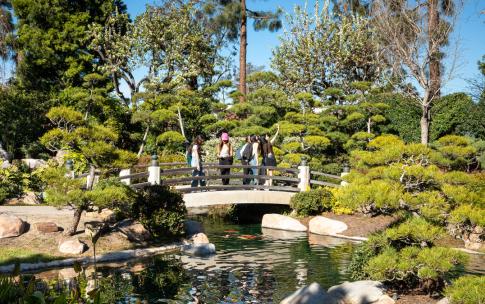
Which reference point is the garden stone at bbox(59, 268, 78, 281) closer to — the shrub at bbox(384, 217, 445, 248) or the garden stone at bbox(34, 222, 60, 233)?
the garden stone at bbox(34, 222, 60, 233)

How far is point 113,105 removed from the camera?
2612cm

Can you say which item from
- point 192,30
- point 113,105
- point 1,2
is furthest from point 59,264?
point 1,2

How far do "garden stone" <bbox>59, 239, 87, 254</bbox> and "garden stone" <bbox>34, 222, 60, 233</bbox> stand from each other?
774 millimetres

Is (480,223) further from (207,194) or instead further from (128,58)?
(128,58)

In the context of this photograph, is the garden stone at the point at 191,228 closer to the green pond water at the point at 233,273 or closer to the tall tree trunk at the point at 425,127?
the green pond water at the point at 233,273

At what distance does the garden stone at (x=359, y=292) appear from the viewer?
784cm

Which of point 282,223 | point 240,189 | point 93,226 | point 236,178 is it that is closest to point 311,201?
point 282,223

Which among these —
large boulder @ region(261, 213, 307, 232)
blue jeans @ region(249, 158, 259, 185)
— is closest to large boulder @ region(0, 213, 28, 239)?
large boulder @ region(261, 213, 307, 232)

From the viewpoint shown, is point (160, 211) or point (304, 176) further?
point (304, 176)

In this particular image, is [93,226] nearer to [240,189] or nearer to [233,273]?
[233,273]

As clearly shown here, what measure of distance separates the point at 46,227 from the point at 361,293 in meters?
7.23

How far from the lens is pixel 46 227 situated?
11867 millimetres

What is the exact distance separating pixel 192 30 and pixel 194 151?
14.5m

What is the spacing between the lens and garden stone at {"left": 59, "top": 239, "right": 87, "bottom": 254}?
1112 cm
